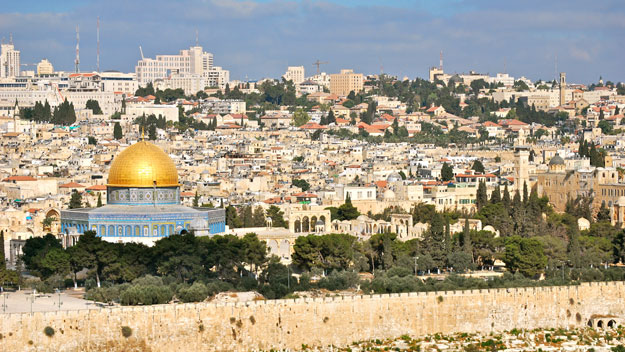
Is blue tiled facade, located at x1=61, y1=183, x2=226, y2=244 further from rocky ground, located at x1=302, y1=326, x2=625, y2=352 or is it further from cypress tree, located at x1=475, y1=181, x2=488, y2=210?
cypress tree, located at x1=475, y1=181, x2=488, y2=210

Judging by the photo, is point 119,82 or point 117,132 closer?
point 117,132

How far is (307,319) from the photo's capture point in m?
38.6

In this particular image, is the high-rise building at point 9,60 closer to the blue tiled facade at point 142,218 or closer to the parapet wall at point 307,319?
the blue tiled facade at point 142,218

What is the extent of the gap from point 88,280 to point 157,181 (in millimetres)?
7047

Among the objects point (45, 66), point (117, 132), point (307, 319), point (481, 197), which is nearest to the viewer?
→ point (307, 319)

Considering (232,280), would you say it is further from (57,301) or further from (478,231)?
(478,231)

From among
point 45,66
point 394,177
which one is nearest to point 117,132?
point 394,177

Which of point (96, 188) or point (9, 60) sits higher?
point (9, 60)

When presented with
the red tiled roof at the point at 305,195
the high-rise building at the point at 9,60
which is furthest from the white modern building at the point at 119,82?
the red tiled roof at the point at 305,195

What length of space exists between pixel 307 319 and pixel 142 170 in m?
12.5

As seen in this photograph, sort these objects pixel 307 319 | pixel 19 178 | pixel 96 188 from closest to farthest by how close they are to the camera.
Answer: pixel 307 319 < pixel 96 188 < pixel 19 178

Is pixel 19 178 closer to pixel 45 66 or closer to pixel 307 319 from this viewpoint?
pixel 307 319

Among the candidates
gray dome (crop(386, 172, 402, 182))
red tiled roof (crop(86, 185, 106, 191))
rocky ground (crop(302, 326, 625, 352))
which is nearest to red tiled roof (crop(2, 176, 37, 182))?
red tiled roof (crop(86, 185, 106, 191))

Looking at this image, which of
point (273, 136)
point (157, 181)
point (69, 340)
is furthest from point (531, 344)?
point (273, 136)
